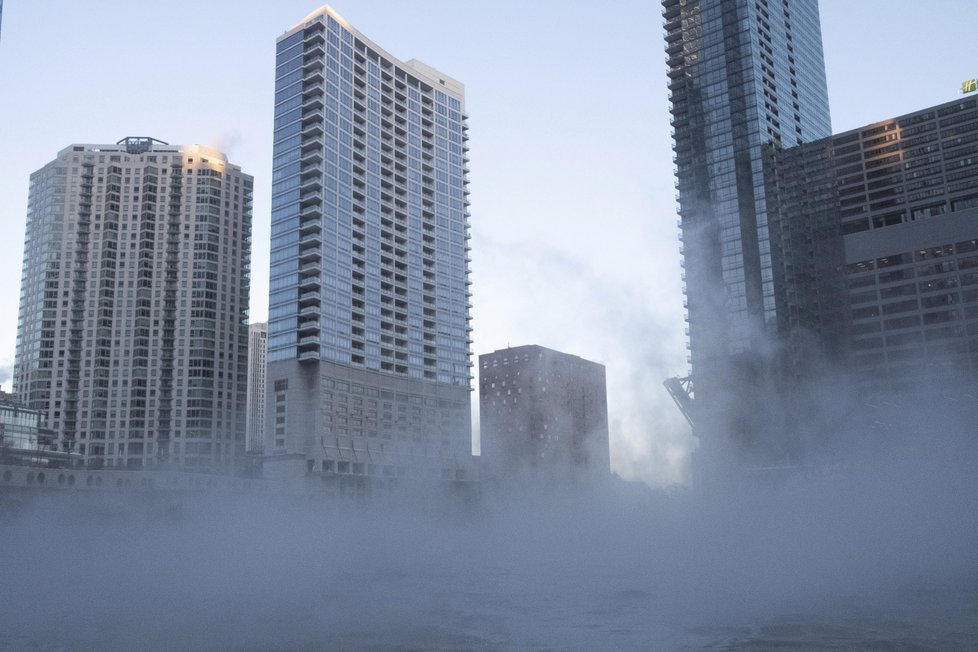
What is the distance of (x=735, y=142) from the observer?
180000 mm

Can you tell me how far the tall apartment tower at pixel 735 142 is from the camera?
554 ft

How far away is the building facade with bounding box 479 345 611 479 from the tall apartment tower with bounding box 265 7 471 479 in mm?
27357

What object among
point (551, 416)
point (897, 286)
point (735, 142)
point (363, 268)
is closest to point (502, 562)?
point (551, 416)

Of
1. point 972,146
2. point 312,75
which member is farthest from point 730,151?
point 312,75

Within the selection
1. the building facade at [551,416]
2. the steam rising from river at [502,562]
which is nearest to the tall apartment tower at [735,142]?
the steam rising from river at [502,562]

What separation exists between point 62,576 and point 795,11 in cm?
18274

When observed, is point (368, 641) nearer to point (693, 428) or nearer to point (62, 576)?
point (62, 576)

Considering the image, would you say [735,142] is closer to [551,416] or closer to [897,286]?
[897,286]

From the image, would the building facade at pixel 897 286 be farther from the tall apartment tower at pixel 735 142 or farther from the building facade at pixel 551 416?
the building facade at pixel 551 416

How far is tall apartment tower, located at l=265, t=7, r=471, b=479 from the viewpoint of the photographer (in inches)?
5782

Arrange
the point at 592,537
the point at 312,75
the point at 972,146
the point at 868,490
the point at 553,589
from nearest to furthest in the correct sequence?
the point at 553,589 < the point at 868,490 < the point at 592,537 < the point at 312,75 < the point at 972,146

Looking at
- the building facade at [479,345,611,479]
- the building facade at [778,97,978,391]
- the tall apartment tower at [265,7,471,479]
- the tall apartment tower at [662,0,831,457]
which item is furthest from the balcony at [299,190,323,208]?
the building facade at [778,97,978,391]

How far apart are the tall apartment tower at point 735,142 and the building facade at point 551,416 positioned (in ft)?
140

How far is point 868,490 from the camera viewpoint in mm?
96312
